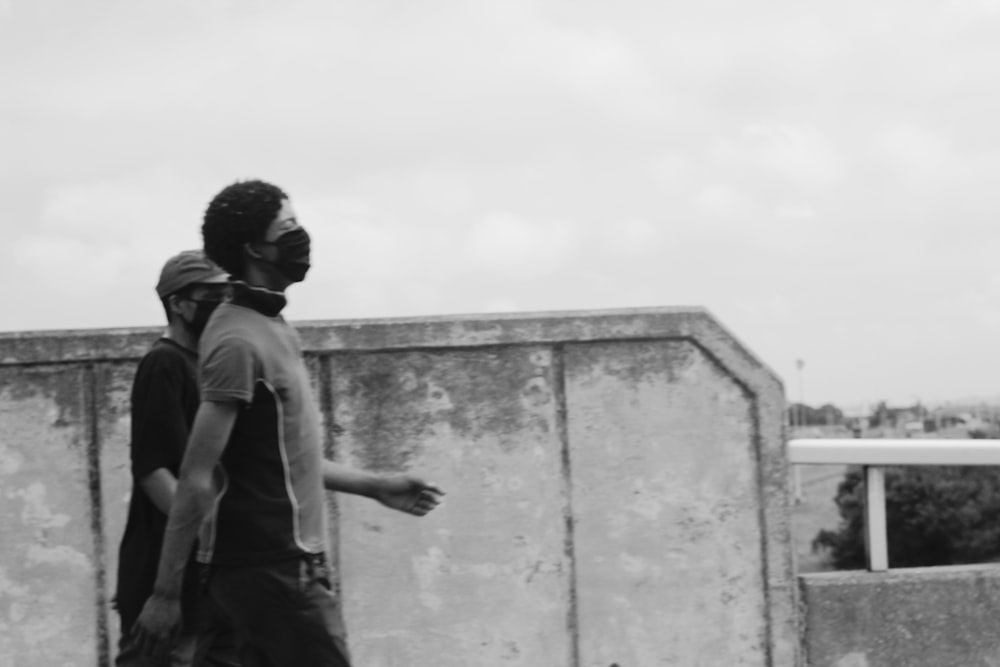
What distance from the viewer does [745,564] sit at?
5.39m

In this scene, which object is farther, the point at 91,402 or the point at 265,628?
the point at 91,402

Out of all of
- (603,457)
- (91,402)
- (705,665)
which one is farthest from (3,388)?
(705,665)

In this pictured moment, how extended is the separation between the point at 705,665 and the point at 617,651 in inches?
13.6

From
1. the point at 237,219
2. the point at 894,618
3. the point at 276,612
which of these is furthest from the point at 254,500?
the point at 894,618

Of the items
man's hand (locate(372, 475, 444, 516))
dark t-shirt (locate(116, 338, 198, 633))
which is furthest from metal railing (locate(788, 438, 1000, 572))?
dark t-shirt (locate(116, 338, 198, 633))

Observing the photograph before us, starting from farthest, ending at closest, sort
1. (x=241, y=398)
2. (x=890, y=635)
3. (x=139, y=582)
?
1. (x=890, y=635)
2. (x=139, y=582)
3. (x=241, y=398)

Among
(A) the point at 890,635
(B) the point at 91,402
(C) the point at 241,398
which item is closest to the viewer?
(C) the point at 241,398

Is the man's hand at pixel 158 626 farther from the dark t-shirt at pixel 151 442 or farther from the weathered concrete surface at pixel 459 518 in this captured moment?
the weathered concrete surface at pixel 459 518

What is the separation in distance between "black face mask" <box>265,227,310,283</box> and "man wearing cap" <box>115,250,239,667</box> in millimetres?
488

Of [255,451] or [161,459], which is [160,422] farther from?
[255,451]

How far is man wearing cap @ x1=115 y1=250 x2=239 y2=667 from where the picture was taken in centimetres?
364

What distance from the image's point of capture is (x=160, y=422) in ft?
12.0

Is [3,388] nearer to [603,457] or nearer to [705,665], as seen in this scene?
[603,457]

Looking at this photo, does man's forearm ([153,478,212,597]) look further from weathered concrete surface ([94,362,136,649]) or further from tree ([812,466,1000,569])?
tree ([812,466,1000,569])
